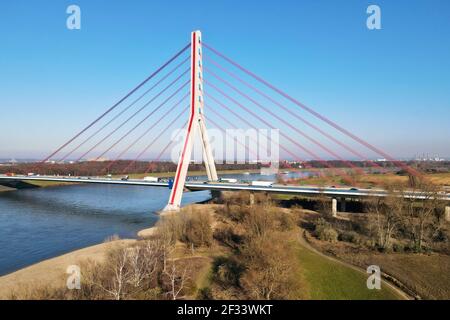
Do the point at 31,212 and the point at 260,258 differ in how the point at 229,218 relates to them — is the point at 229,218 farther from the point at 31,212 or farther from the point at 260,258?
the point at 31,212

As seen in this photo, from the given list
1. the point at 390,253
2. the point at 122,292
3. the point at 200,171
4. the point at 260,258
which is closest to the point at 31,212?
the point at 122,292

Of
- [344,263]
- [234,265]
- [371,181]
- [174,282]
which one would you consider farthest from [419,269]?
[371,181]

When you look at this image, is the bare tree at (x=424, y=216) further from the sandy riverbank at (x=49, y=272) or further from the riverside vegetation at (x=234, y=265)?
the sandy riverbank at (x=49, y=272)

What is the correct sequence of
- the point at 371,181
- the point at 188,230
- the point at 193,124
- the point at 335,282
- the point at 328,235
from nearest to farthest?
the point at 335,282 → the point at 188,230 → the point at 328,235 → the point at 193,124 → the point at 371,181

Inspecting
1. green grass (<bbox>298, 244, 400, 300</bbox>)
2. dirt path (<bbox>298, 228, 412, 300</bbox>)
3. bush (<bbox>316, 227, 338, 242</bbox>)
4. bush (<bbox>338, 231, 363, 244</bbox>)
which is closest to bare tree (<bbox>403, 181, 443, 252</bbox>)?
bush (<bbox>338, 231, 363, 244</bbox>)

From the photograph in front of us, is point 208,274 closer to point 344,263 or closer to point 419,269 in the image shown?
point 344,263

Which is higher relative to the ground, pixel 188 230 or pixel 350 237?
pixel 188 230
